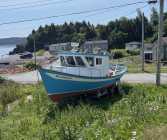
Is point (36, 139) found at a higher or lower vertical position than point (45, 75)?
lower

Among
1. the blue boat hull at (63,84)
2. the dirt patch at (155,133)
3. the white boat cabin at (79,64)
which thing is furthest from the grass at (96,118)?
the white boat cabin at (79,64)

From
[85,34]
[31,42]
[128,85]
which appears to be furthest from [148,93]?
[31,42]

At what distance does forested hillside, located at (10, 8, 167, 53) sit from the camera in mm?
126000

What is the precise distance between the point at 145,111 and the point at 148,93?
625 cm

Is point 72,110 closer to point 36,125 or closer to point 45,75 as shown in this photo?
point 36,125

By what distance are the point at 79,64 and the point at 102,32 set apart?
105 metres

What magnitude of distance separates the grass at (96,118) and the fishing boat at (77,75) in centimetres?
80

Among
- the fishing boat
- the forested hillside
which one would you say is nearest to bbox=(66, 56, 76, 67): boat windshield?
the fishing boat

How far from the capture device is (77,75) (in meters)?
30.3

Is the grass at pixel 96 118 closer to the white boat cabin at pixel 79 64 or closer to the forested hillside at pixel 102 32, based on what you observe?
the white boat cabin at pixel 79 64

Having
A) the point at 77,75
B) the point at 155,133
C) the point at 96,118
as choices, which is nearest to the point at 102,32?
the point at 77,75

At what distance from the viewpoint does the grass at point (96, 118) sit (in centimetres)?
2016

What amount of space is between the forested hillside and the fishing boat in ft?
284

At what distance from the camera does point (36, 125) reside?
25.3 m
